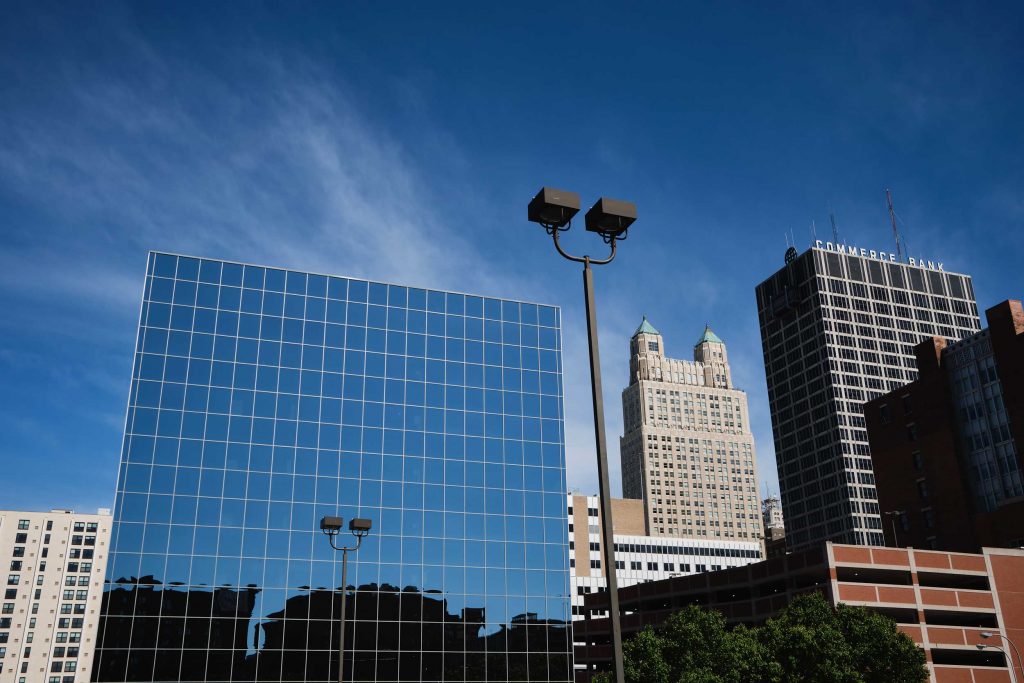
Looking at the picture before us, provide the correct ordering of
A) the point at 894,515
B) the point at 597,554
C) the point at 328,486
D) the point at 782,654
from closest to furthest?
the point at 328,486 → the point at 782,654 → the point at 894,515 → the point at 597,554

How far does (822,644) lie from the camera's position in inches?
2564

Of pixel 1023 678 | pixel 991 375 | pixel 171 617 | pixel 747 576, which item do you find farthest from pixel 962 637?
pixel 171 617

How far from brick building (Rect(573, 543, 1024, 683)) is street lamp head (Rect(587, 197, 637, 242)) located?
74144 millimetres

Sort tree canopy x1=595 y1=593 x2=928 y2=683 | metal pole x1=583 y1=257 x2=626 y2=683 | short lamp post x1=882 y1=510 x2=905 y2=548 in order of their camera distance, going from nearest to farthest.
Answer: metal pole x1=583 y1=257 x2=626 y2=683
tree canopy x1=595 y1=593 x2=928 y2=683
short lamp post x1=882 y1=510 x2=905 y2=548

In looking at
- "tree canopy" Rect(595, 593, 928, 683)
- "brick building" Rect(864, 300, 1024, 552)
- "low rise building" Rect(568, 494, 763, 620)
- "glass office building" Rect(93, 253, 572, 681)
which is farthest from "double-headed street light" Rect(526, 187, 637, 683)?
"low rise building" Rect(568, 494, 763, 620)

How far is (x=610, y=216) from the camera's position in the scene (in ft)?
58.3

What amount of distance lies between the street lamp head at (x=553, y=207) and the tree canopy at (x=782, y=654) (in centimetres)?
5285

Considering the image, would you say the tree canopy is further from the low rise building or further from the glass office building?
the low rise building

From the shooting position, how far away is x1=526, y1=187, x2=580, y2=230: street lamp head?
1727cm

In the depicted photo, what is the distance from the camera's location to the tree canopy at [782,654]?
64.4 metres

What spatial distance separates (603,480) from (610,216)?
18.4 feet

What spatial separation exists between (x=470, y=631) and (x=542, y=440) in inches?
633

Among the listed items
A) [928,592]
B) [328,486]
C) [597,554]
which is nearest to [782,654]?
[928,592]

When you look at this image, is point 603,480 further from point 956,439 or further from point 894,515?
point 956,439
